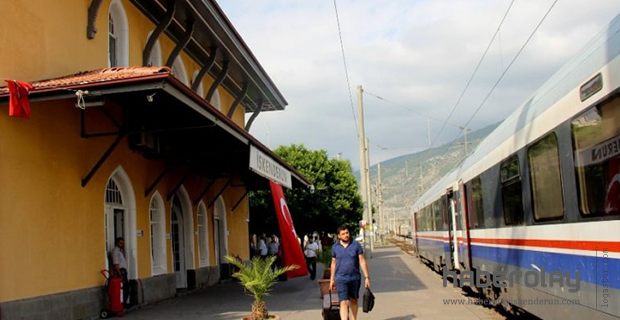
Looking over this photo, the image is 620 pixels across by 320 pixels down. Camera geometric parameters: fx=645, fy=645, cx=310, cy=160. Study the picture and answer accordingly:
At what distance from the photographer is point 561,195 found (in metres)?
7.05

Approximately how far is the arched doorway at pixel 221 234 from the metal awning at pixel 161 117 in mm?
1865

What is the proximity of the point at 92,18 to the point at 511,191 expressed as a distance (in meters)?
9.06

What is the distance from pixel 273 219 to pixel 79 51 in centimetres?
2537

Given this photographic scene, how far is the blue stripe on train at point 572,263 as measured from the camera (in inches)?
229

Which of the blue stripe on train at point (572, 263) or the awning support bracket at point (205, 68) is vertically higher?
the awning support bracket at point (205, 68)

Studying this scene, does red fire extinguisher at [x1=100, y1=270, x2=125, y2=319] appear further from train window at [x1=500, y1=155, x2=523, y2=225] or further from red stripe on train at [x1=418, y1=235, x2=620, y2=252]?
train window at [x1=500, y1=155, x2=523, y2=225]

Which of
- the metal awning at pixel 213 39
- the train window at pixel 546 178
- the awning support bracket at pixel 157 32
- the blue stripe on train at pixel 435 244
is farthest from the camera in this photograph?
the blue stripe on train at pixel 435 244

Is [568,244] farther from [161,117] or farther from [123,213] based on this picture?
[123,213]

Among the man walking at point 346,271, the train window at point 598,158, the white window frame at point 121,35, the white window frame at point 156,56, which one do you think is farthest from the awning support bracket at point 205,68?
the train window at point 598,158

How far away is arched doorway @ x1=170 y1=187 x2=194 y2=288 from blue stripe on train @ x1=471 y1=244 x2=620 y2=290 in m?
11.7

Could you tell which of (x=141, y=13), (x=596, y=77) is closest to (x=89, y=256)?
(x=141, y=13)

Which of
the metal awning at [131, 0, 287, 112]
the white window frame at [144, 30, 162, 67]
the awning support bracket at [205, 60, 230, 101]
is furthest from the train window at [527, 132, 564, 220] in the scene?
the awning support bracket at [205, 60, 230, 101]

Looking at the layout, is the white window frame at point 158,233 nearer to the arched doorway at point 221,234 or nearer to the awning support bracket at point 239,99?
the arched doorway at point 221,234

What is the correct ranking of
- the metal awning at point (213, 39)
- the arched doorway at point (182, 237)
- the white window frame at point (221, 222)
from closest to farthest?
the metal awning at point (213, 39), the arched doorway at point (182, 237), the white window frame at point (221, 222)
